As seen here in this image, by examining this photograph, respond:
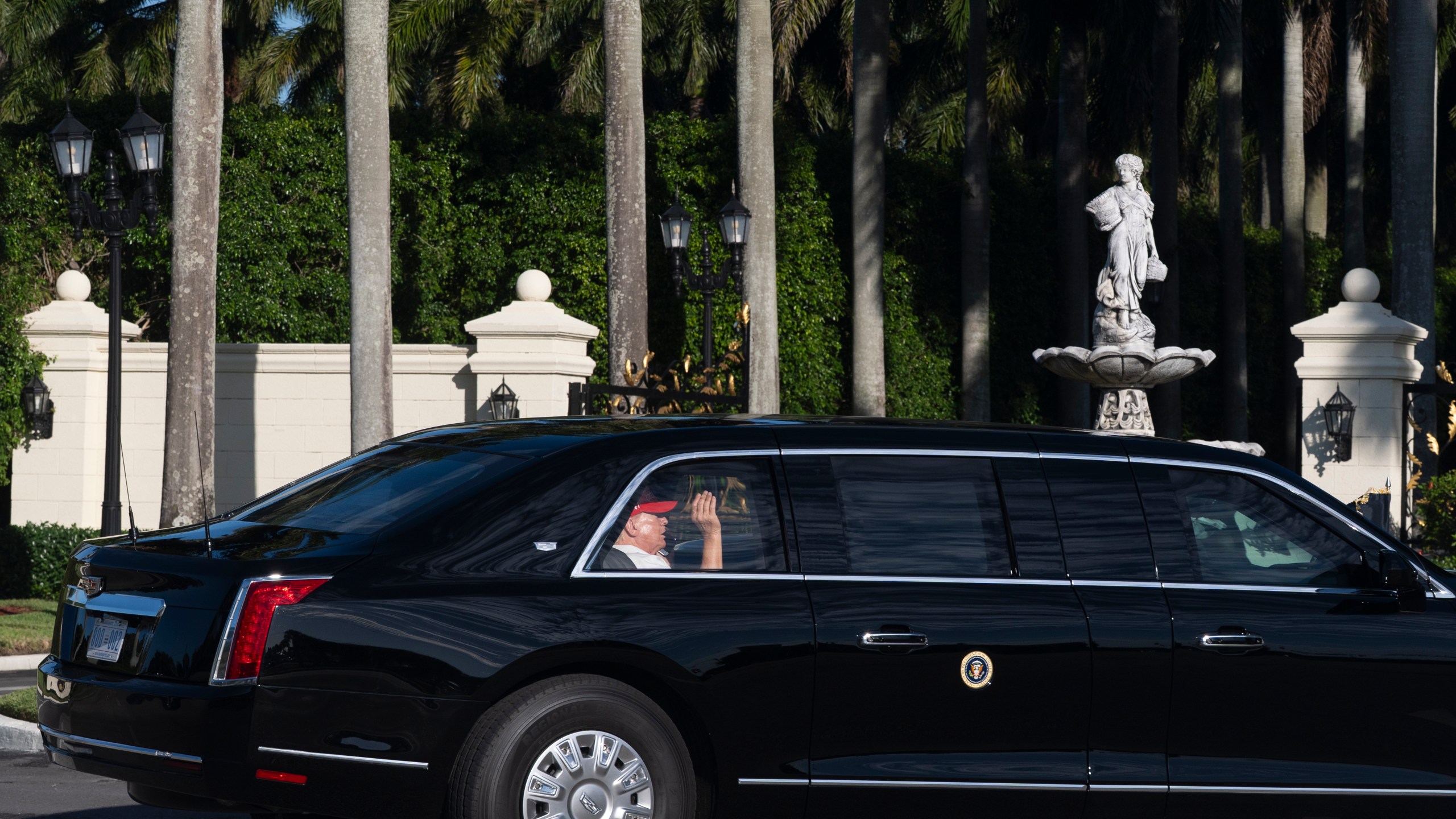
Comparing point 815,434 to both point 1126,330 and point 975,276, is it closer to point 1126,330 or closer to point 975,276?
point 1126,330

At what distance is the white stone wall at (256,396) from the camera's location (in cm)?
1866

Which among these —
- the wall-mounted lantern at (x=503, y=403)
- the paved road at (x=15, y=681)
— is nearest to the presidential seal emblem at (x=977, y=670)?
the paved road at (x=15, y=681)

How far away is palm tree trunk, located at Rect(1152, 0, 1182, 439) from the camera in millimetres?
25625

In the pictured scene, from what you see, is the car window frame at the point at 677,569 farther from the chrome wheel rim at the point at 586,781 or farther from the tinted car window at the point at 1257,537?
→ the tinted car window at the point at 1257,537

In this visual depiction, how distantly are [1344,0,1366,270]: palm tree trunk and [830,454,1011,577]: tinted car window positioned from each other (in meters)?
26.8

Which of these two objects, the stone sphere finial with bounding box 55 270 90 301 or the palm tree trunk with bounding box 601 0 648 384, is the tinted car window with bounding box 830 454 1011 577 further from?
the stone sphere finial with bounding box 55 270 90 301

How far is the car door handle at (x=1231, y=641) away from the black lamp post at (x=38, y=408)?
16815 mm

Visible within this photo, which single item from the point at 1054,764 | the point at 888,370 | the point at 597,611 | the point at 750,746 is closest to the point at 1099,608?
the point at 1054,764

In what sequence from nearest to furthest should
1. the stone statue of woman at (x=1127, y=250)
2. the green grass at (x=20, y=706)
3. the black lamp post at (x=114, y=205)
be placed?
the green grass at (x=20, y=706), the stone statue of woman at (x=1127, y=250), the black lamp post at (x=114, y=205)

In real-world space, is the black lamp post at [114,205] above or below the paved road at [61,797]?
above

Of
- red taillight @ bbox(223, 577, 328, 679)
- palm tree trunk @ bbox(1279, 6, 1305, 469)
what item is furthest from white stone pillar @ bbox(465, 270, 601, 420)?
palm tree trunk @ bbox(1279, 6, 1305, 469)

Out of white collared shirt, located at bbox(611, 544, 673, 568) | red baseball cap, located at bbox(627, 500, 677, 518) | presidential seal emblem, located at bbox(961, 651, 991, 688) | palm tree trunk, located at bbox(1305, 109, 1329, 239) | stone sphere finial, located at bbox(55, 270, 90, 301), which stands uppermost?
palm tree trunk, located at bbox(1305, 109, 1329, 239)

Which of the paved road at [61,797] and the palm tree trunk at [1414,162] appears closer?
the paved road at [61,797]

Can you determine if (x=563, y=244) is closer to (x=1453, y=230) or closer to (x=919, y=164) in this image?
(x=919, y=164)
